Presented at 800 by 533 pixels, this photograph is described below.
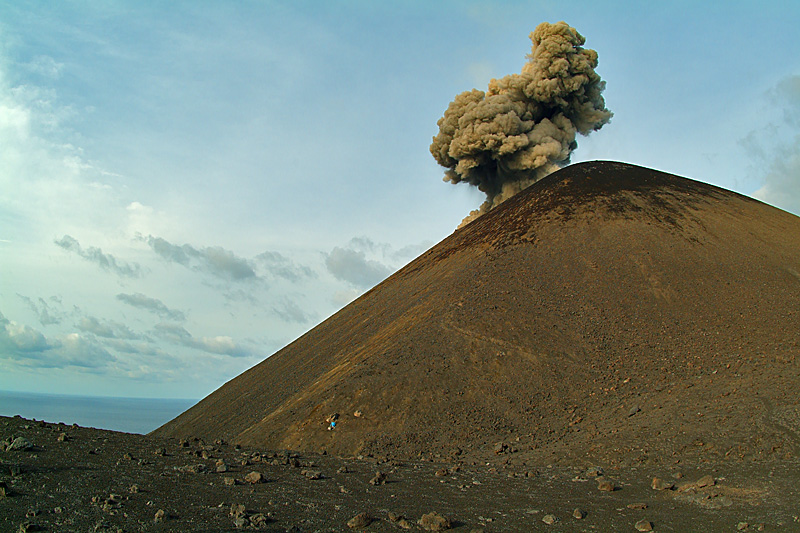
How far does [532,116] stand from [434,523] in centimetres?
4982

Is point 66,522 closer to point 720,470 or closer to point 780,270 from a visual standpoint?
point 720,470

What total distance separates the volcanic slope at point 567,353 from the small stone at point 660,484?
2109 mm

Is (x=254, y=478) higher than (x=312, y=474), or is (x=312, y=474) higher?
(x=254, y=478)

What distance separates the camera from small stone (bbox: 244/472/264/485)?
951 cm

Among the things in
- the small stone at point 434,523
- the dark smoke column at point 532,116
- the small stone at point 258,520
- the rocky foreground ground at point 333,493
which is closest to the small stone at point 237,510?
the rocky foreground ground at point 333,493

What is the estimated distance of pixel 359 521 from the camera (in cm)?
775

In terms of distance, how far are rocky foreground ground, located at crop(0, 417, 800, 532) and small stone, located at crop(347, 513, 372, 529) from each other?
18mm

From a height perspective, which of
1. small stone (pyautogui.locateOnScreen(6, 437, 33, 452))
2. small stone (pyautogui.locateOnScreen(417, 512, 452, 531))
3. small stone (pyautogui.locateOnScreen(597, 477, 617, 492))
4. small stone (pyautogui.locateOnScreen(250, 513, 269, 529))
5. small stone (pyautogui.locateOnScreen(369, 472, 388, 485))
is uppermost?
small stone (pyautogui.locateOnScreen(6, 437, 33, 452))

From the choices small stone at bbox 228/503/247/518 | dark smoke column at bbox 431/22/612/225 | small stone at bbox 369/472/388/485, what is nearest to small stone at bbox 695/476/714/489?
small stone at bbox 369/472/388/485

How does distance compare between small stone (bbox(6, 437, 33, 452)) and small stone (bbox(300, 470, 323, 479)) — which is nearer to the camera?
small stone (bbox(6, 437, 33, 452))

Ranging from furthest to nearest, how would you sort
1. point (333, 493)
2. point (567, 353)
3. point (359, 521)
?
point (567, 353)
point (333, 493)
point (359, 521)

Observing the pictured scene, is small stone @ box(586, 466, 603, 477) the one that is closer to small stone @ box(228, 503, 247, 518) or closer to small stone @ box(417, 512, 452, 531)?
small stone @ box(417, 512, 452, 531)

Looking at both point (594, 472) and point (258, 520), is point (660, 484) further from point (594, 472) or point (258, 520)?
point (258, 520)

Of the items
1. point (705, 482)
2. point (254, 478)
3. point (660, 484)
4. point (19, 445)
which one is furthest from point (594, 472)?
point (19, 445)
